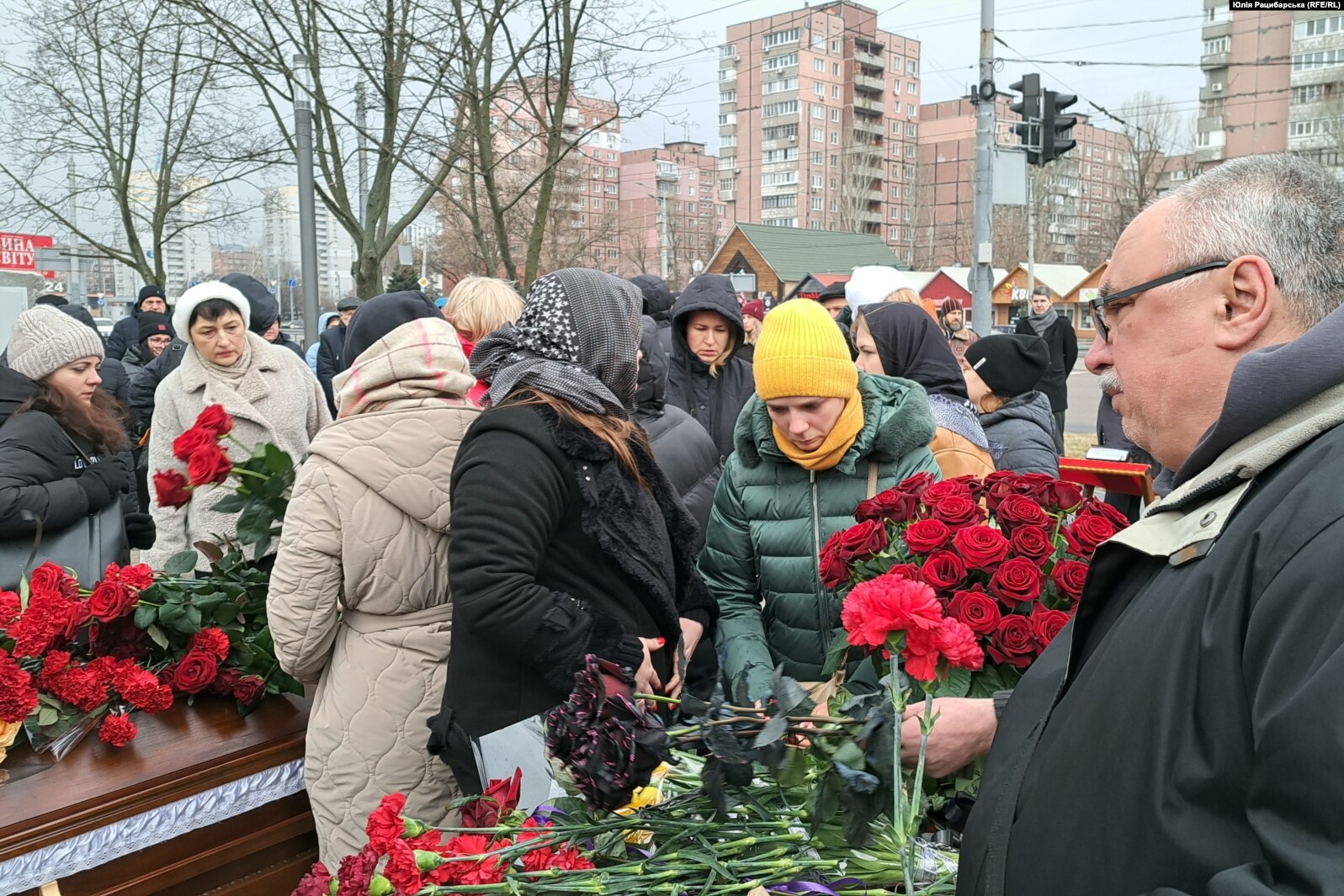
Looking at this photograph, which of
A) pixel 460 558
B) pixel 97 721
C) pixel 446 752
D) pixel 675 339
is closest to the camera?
pixel 460 558

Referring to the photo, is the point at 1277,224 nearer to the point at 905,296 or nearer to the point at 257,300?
the point at 905,296

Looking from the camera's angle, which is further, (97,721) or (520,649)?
(97,721)

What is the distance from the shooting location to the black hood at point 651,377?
420cm

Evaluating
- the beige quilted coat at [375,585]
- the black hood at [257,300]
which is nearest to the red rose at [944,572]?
the beige quilted coat at [375,585]

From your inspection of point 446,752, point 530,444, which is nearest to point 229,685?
point 446,752

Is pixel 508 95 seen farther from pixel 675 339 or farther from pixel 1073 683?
pixel 1073 683

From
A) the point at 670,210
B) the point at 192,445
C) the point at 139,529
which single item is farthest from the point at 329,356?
the point at 670,210

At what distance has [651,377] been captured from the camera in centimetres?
422

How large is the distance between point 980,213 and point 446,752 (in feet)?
33.9

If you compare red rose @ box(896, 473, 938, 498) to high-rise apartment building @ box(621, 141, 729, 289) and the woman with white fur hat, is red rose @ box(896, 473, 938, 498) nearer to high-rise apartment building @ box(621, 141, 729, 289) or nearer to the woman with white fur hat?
the woman with white fur hat

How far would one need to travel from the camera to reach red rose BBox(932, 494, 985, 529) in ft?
6.56

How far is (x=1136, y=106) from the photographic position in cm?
5169

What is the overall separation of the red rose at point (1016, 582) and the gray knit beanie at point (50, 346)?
3.60 m

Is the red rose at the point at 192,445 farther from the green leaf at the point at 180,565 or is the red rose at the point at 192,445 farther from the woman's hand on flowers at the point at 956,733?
the woman's hand on flowers at the point at 956,733
